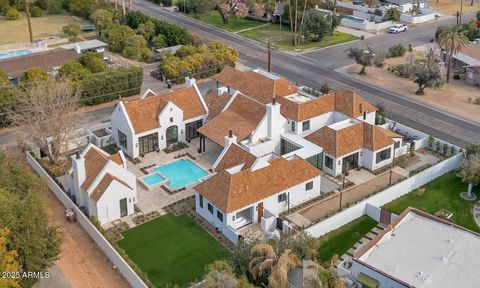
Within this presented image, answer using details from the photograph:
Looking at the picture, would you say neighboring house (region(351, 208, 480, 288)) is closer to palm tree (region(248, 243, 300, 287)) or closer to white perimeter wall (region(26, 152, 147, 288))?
palm tree (region(248, 243, 300, 287))

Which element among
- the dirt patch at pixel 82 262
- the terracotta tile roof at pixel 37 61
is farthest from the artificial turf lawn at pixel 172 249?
the terracotta tile roof at pixel 37 61

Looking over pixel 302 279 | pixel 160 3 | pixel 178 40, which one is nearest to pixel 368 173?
pixel 302 279

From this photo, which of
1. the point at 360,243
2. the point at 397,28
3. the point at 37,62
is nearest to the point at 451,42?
the point at 397,28

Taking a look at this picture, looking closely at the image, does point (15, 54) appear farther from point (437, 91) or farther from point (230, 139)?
point (437, 91)

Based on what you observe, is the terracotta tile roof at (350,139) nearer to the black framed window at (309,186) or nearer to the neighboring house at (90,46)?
the black framed window at (309,186)

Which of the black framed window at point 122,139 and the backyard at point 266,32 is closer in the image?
the black framed window at point 122,139

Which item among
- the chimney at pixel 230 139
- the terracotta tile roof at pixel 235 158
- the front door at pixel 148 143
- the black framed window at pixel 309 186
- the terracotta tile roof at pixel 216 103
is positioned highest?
the terracotta tile roof at pixel 216 103

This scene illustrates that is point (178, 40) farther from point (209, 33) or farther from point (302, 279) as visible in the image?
point (302, 279)
